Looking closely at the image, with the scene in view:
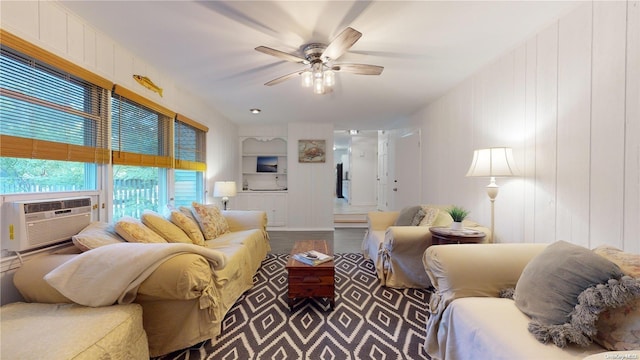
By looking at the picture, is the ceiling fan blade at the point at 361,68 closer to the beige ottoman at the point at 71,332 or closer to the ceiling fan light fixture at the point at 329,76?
the ceiling fan light fixture at the point at 329,76

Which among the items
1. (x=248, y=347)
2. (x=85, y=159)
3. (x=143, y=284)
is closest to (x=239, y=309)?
(x=248, y=347)

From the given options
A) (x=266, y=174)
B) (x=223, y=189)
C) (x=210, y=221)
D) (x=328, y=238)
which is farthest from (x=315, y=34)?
(x=266, y=174)

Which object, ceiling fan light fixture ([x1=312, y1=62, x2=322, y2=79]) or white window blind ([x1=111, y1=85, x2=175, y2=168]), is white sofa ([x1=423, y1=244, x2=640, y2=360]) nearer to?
ceiling fan light fixture ([x1=312, y1=62, x2=322, y2=79])

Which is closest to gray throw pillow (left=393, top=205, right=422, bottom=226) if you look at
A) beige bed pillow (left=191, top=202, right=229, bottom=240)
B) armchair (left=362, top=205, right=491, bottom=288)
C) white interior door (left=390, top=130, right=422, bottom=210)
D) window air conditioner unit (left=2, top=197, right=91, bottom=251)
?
armchair (left=362, top=205, right=491, bottom=288)

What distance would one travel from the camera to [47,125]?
167 cm

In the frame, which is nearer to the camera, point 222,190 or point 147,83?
point 147,83

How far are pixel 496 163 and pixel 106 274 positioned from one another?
281cm

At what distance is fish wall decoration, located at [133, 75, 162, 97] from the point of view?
2.43 metres

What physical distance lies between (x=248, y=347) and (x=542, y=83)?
2.95 metres

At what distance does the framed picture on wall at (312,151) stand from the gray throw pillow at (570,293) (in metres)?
4.45

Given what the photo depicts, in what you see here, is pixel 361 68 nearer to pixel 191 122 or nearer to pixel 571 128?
pixel 571 128

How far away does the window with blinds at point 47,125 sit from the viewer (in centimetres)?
146

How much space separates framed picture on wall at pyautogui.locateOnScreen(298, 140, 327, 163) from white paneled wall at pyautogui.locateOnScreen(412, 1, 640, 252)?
320 cm

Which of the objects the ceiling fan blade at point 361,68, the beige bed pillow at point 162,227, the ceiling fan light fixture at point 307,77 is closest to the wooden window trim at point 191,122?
the beige bed pillow at point 162,227
